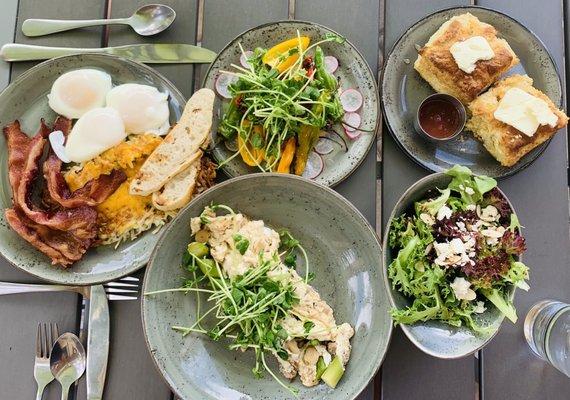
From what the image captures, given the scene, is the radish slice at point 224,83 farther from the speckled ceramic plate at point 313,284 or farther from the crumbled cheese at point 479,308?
the crumbled cheese at point 479,308

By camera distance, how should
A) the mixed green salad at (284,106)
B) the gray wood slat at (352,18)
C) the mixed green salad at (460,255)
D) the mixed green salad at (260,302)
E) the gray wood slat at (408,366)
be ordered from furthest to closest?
the gray wood slat at (352,18) < the gray wood slat at (408,366) < the mixed green salad at (284,106) < the mixed green salad at (260,302) < the mixed green salad at (460,255)

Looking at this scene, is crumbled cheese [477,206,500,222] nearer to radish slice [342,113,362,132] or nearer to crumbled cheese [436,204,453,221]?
crumbled cheese [436,204,453,221]

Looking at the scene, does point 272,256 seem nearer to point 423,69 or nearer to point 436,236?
point 436,236

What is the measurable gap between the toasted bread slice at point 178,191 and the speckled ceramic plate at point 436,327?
2.10 feet

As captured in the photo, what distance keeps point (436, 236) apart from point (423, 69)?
620 millimetres

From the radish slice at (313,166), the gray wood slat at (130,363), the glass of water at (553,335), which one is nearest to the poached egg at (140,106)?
the radish slice at (313,166)

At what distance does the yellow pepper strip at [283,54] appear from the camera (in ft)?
6.04

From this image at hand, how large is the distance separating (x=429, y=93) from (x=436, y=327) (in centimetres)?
81

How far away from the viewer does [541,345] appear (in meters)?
1.87

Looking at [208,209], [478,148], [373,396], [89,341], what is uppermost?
[478,148]

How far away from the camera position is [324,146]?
1897mm

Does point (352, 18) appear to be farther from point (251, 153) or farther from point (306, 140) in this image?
point (251, 153)

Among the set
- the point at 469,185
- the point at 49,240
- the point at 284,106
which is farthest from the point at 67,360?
the point at 469,185

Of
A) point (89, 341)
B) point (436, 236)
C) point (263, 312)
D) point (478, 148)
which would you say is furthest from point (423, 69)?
point (89, 341)
